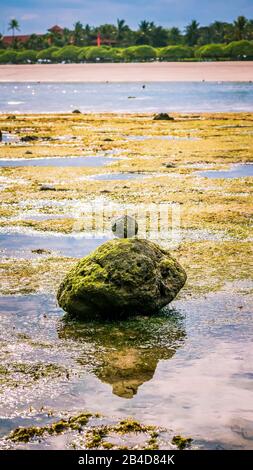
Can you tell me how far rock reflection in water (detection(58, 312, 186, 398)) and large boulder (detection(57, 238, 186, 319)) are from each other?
25cm

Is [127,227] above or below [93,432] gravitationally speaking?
above

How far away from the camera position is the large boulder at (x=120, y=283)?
39.9 ft

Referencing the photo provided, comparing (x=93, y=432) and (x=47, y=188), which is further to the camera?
(x=47, y=188)

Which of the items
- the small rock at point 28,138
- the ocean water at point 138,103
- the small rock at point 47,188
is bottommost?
the ocean water at point 138,103

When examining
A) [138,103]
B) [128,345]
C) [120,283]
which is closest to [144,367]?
[128,345]

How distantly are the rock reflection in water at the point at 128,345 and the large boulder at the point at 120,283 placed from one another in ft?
0.81

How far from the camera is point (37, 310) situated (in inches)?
508

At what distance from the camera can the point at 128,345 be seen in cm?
1129

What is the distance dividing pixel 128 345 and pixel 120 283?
4.10ft

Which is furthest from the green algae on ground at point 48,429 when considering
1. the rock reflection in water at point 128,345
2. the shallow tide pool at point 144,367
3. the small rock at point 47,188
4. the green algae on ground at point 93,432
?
the small rock at point 47,188
